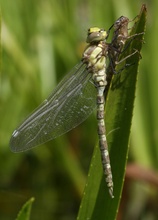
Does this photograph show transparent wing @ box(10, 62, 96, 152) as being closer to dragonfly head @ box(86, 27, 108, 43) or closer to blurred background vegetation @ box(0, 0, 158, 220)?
dragonfly head @ box(86, 27, 108, 43)

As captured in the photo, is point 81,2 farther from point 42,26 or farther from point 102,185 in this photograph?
point 102,185

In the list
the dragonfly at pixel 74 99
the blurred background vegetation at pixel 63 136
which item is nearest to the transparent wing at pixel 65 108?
the dragonfly at pixel 74 99

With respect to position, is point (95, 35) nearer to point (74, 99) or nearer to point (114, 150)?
point (74, 99)

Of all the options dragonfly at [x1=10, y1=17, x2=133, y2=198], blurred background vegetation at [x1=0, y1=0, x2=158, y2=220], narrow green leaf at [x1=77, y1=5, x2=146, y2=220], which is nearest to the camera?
narrow green leaf at [x1=77, y1=5, x2=146, y2=220]

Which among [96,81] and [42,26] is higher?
[42,26]

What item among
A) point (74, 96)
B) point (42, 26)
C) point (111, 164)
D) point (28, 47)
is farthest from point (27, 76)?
point (111, 164)

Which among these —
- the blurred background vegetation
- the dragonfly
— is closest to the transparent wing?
the dragonfly

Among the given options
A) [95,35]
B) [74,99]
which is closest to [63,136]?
[74,99]

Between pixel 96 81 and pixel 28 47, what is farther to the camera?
pixel 28 47
